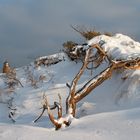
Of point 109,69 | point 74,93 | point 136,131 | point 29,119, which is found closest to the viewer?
point 136,131

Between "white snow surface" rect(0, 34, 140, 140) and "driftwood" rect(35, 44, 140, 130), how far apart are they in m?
0.22

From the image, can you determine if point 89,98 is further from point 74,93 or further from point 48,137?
point 48,137

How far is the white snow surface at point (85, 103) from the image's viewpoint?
Answer: 301 inches

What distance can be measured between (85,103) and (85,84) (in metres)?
1.40

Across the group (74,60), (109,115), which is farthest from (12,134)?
(74,60)

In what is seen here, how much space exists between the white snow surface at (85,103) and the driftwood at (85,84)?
0.72ft

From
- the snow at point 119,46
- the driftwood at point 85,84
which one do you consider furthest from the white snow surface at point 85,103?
the driftwood at point 85,84

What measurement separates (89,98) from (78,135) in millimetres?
5112

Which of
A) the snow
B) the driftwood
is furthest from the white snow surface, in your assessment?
the driftwood

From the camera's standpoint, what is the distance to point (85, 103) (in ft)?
39.6

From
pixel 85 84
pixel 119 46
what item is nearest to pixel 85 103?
pixel 85 84

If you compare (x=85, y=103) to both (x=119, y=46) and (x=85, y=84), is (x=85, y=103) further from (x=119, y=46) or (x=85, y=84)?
(x=119, y=46)

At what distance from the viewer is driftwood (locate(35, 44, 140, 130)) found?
901cm

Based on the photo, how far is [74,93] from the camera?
10242 millimetres
